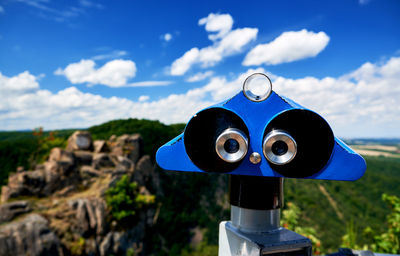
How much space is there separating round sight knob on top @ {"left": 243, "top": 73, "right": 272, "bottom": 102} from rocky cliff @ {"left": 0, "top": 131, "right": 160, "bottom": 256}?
935cm

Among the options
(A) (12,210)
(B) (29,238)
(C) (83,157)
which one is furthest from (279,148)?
(C) (83,157)

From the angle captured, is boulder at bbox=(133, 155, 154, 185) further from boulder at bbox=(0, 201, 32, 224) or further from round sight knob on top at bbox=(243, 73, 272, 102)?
round sight knob on top at bbox=(243, 73, 272, 102)

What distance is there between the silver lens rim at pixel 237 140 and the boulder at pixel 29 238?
30.2 feet

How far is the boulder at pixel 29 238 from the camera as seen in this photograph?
7.35 m

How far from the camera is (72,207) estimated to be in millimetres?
10070

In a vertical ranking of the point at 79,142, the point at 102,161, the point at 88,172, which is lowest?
the point at 88,172

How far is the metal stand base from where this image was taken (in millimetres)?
941

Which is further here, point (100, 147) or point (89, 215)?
point (100, 147)

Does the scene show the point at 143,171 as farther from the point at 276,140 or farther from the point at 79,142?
the point at 276,140

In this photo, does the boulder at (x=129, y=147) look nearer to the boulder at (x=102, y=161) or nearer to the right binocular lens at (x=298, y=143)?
the boulder at (x=102, y=161)

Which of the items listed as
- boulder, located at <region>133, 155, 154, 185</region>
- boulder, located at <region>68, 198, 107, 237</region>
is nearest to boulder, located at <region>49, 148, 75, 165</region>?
boulder, located at <region>68, 198, 107, 237</region>

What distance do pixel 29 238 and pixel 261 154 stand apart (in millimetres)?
9583

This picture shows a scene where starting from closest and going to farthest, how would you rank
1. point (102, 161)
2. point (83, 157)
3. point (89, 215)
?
1. point (89, 215)
2. point (83, 157)
3. point (102, 161)

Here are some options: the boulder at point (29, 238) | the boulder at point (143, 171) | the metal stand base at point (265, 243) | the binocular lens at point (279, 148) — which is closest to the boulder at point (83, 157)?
the boulder at point (143, 171)
